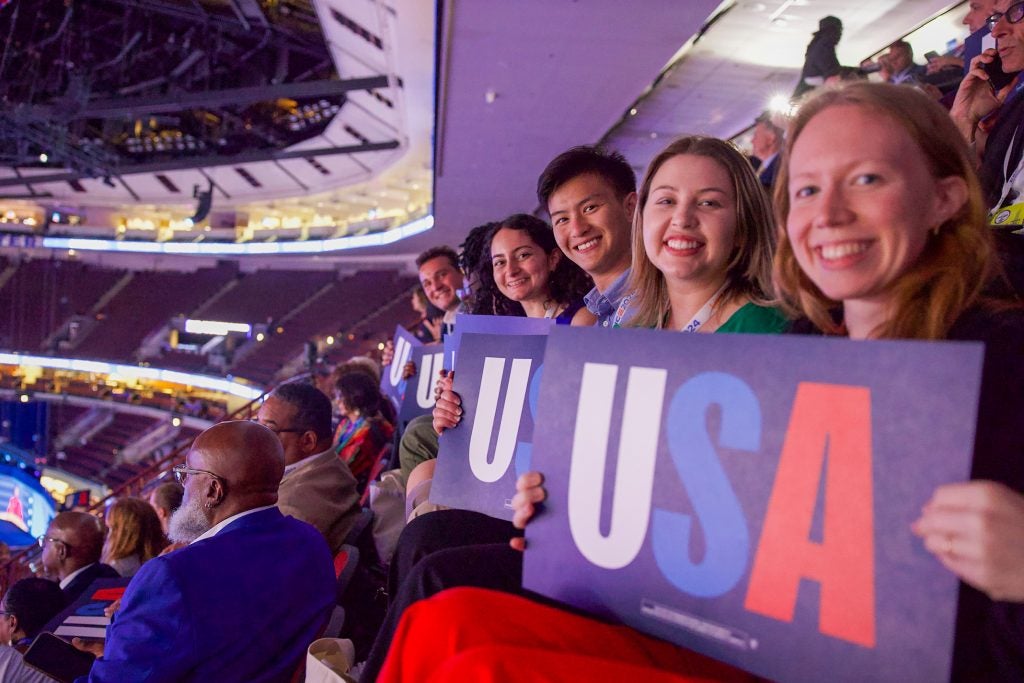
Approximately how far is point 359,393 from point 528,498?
2.90m

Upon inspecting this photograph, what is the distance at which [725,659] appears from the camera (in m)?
0.91

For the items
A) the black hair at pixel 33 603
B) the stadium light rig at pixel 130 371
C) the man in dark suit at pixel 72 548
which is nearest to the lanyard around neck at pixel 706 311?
the black hair at pixel 33 603

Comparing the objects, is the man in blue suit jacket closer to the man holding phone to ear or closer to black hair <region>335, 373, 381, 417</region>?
black hair <region>335, 373, 381, 417</region>

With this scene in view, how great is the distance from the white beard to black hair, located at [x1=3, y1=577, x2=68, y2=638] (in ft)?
4.87

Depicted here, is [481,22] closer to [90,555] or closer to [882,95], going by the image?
[90,555]

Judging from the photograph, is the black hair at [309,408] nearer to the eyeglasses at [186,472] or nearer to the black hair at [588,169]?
the eyeglasses at [186,472]

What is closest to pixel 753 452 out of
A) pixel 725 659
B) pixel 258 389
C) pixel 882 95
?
pixel 725 659

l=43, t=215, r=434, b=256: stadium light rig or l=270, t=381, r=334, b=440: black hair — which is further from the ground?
l=43, t=215, r=434, b=256: stadium light rig

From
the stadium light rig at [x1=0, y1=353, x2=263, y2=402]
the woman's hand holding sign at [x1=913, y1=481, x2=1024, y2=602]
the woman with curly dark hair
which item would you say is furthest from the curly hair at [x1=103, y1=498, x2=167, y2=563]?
the stadium light rig at [x1=0, y1=353, x2=263, y2=402]

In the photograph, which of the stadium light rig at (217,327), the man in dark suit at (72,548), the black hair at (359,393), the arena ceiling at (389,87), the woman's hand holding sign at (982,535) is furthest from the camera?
the stadium light rig at (217,327)

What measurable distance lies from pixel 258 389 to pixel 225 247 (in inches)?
263

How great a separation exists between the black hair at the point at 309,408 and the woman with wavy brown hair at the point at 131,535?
1309 mm

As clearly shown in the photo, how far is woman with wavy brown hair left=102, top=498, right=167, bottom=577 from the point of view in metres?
3.55

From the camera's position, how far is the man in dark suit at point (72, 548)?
3.47 metres
